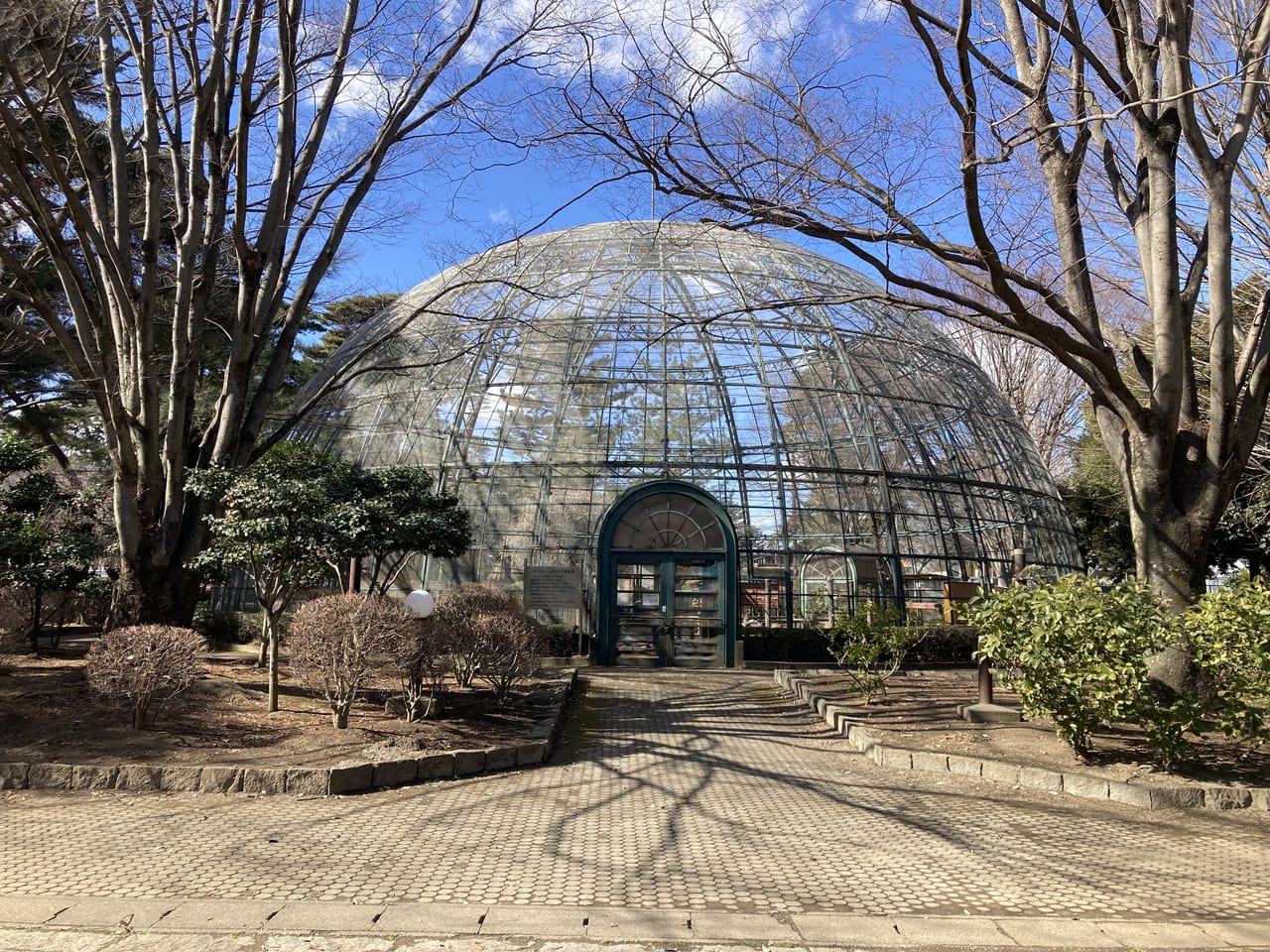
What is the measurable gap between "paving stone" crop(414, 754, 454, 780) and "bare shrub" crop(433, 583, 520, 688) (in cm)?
239

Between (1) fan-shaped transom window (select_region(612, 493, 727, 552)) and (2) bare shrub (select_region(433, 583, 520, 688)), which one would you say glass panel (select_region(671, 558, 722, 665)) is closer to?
(1) fan-shaped transom window (select_region(612, 493, 727, 552))

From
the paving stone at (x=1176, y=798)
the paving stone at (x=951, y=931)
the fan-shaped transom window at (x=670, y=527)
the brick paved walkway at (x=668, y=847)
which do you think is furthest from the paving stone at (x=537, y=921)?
the fan-shaped transom window at (x=670, y=527)

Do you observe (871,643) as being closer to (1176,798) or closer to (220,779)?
(1176,798)

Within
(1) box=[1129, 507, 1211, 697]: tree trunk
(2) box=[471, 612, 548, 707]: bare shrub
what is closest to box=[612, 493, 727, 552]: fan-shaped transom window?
(2) box=[471, 612, 548, 707]: bare shrub

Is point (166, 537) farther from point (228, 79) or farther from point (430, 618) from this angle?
point (228, 79)

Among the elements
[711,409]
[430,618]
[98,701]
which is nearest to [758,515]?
[711,409]

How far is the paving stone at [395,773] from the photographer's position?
766 cm

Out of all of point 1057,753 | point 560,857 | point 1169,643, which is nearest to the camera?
point 560,857

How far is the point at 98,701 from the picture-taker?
31.7 feet

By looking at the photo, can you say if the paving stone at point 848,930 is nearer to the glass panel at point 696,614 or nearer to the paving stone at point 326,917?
the paving stone at point 326,917

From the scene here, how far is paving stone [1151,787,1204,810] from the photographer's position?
7789 mm

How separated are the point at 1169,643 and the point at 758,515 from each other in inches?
401

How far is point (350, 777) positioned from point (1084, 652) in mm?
7190

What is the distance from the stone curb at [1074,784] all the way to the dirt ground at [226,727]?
167 inches
